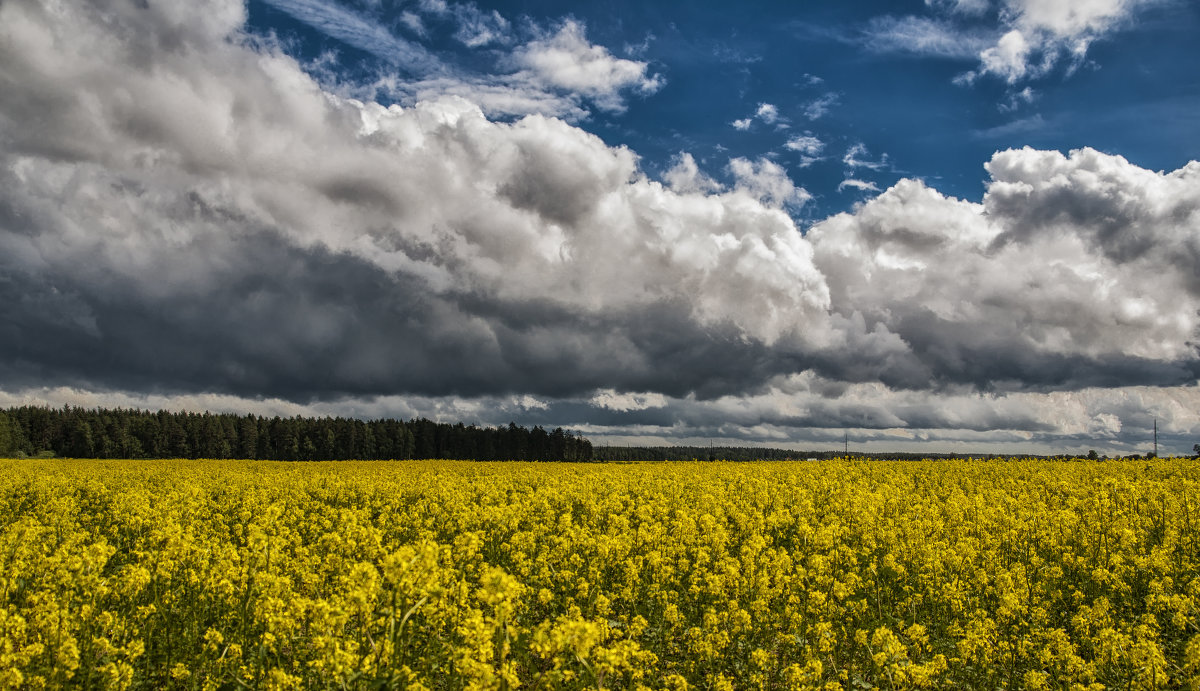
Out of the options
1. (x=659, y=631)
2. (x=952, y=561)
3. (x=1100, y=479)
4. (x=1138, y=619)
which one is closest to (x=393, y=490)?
(x=659, y=631)

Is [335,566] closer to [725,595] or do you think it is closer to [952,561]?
[725,595]

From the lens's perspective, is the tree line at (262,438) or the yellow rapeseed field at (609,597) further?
the tree line at (262,438)

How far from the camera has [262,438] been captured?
141m

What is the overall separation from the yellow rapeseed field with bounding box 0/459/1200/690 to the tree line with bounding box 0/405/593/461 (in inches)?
4603

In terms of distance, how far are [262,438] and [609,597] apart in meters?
150

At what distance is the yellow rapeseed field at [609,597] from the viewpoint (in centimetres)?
689

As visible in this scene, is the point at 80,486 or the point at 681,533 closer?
the point at 681,533

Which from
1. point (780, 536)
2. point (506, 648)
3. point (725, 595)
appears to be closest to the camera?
point (506, 648)

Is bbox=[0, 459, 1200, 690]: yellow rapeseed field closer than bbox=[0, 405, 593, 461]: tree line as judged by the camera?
Yes

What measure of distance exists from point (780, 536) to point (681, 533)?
3.34 meters

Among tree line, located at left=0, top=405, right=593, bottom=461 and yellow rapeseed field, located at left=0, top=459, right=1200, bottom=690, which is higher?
yellow rapeseed field, located at left=0, top=459, right=1200, bottom=690

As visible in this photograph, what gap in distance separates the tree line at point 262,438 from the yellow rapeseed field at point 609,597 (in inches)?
4603

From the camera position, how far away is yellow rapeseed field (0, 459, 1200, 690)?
22.6 ft

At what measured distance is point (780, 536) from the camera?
1588 centimetres
